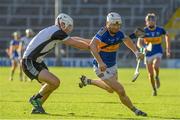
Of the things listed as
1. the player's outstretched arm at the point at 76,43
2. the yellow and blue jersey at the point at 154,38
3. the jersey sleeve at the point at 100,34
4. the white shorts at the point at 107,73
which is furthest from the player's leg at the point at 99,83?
the yellow and blue jersey at the point at 154,38

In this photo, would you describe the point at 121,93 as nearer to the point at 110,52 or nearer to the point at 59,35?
the point at 110,52

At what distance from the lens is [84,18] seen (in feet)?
183

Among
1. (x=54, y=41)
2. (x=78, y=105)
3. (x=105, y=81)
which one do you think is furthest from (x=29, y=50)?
(x=78, y=105)

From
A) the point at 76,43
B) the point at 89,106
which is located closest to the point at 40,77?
the point at 76,43

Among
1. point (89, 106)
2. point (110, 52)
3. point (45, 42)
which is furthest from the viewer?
point (89, 106)

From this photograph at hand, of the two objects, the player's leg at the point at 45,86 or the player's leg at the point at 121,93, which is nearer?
the player's leg at the point at 121,93

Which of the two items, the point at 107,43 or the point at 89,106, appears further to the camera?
the point at 89,106

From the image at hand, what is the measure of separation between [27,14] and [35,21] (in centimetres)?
128

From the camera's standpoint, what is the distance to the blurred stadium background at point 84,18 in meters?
53.4

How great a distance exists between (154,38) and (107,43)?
7.23 m

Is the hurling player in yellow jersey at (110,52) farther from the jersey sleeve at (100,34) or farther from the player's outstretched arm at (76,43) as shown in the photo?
the player's outstretched arm at (76,43)

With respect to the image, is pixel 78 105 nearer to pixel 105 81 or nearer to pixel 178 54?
pixel 105 81

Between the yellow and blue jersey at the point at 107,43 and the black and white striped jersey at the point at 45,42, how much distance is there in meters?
0.80

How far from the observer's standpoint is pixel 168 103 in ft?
58.1
